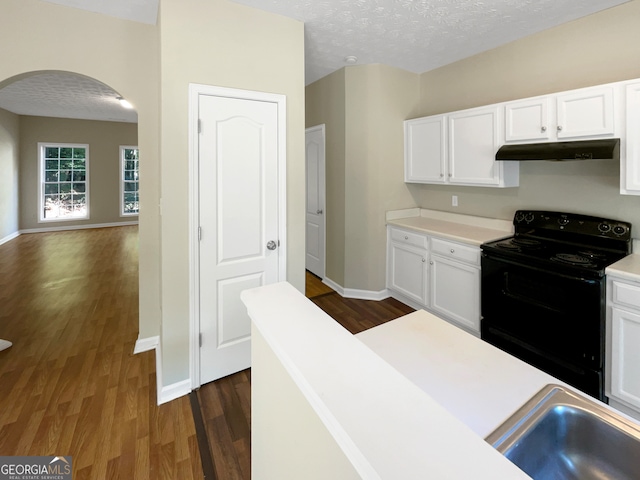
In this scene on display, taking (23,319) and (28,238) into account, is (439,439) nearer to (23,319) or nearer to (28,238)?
(23,319)

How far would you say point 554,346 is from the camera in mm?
2227

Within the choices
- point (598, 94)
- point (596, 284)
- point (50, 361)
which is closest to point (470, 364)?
point (596, 284)

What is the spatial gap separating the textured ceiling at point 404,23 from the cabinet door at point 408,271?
1962 millimetres

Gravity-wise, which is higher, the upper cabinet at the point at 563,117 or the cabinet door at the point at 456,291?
the upper cabinet at the point at 563,117

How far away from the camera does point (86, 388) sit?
7.34 ft

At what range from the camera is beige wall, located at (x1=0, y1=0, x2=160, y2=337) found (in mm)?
2164

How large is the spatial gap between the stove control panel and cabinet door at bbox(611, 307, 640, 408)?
708 millimetres

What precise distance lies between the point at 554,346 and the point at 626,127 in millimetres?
1500

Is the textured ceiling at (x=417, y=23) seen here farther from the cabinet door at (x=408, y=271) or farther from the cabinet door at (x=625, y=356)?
the cabinet door at (x=625, y=356)

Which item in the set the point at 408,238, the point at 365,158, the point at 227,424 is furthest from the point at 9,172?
the point at 408,238

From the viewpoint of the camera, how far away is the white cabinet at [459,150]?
9.39ft

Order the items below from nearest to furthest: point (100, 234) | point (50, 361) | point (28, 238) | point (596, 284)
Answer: point (596, 284), point (50, 361), point (28, 238), point (100, 234)

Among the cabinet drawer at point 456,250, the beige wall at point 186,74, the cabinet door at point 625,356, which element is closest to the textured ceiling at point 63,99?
the beige wall at point 186,74

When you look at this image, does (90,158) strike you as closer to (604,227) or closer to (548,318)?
(548,318)
